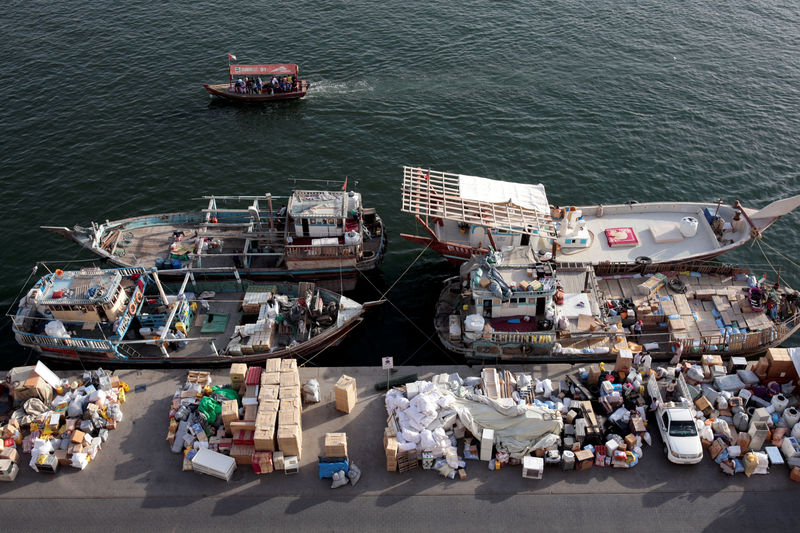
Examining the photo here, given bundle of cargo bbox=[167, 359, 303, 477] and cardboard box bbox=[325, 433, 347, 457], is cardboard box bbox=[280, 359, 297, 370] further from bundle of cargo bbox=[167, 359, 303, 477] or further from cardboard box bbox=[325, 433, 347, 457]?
cardboard box bbox=[325, 433, 347, 457]

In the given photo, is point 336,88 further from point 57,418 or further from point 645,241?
point 57,418

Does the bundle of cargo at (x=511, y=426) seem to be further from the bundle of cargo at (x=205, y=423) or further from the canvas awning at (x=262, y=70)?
the canvas awning at (x=262, y=70)

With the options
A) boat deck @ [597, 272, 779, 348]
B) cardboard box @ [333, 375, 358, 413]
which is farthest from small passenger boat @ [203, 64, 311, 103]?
cardboard box @ [333, 375, 358, 413]

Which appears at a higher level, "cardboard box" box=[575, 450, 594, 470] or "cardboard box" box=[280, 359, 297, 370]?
"cardboard box" box=[280, 359, 297, 370]

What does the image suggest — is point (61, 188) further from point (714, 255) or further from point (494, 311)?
point (714, 255)

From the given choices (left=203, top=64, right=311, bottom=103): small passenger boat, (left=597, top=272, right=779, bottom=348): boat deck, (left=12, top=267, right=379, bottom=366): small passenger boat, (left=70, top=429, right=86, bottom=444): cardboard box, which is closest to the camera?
(left=70, top=429, right=86, bottom=444): cardboard box

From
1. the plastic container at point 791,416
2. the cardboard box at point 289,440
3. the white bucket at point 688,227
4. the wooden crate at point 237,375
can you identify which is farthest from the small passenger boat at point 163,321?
the plastic container at point 791,416

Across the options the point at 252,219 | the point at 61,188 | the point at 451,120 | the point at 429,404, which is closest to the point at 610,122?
the point at 451,120
